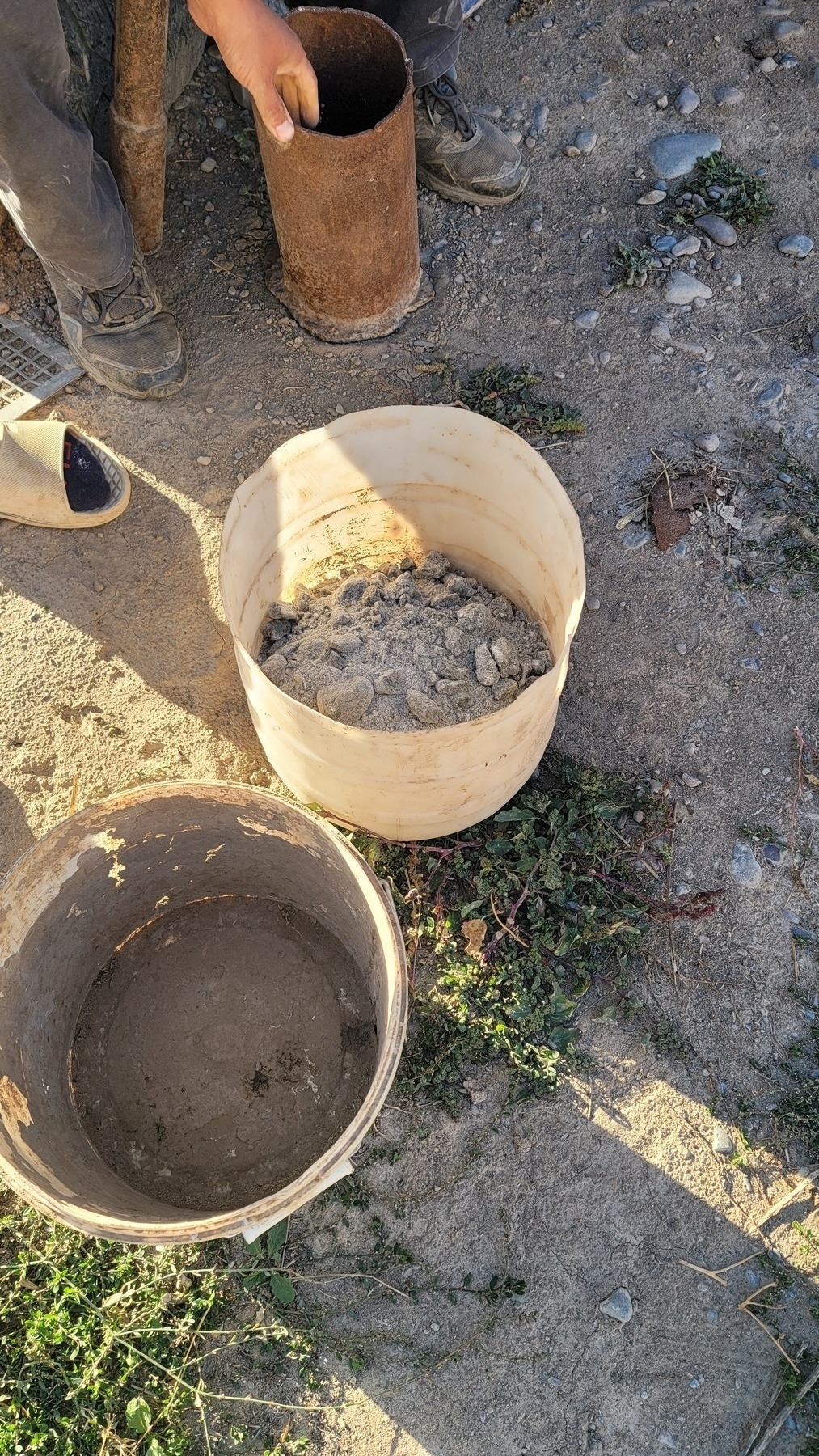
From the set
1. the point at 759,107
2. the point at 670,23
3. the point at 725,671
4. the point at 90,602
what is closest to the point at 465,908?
the point at 725,671

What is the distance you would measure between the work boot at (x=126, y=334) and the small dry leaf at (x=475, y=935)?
5.59 ft

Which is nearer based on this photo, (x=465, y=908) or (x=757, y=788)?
(x=465, y=908)

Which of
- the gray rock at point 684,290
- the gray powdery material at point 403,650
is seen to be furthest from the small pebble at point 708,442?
the gray powdery material at point 403,650

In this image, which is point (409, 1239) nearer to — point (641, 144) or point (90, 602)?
point (90, 602)

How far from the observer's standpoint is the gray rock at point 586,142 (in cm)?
300

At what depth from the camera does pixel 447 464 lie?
6.93 feet

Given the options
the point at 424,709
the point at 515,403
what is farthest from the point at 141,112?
the point at 424,709

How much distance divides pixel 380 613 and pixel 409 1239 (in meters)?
1.35

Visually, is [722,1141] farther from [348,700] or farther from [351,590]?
[351,590]

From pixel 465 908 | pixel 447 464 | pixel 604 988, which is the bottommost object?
pixel 604 988

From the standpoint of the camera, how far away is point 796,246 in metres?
2.85

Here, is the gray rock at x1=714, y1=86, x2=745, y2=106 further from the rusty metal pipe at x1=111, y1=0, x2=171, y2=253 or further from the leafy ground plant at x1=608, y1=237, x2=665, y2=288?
the rusty metal pipe at x1=111, y1=0, x2=171, y2=253

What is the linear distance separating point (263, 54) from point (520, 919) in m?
1.97

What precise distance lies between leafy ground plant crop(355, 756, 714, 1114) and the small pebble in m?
1.01
